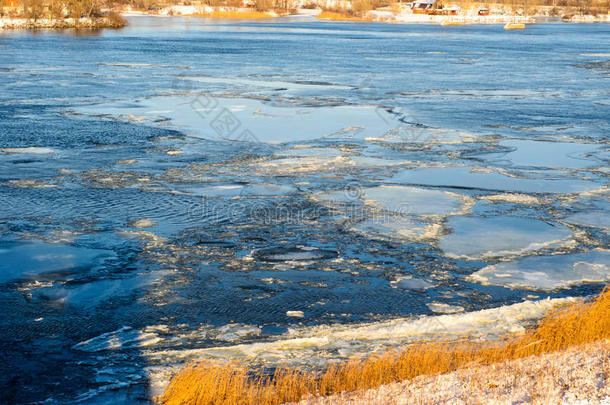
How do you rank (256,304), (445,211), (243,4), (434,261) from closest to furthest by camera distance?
(256,304) < (434,261) < (445,211) < (243,4)

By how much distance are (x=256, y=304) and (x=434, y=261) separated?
2115 mm

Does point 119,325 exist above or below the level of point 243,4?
below

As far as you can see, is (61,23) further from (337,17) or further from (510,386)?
(337,17)

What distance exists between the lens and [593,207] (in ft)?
30.9

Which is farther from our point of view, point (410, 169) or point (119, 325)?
point (410, 169)

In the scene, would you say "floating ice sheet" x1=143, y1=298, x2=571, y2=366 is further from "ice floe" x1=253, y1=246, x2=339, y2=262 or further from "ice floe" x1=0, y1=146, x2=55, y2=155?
"ice floe" x1=0, y1=146, x2=55, y2=155

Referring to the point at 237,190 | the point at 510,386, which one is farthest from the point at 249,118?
the point at 510,386

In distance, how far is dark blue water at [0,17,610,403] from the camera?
5852 millimetres

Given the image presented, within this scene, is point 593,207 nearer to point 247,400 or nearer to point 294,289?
point 294,289

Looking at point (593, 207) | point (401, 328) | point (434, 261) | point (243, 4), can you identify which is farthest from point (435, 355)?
point (243, 4)

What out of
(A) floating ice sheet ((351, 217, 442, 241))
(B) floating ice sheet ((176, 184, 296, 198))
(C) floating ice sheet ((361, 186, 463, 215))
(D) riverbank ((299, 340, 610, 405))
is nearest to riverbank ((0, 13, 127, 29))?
(B) floating ice sheet ((176, 184, 296, 198))

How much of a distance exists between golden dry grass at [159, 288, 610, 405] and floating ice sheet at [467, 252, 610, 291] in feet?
3.07

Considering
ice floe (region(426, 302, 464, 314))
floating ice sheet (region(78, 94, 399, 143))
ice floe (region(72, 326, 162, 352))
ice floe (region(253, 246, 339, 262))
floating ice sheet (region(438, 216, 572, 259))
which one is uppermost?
floating ice sheet (region(78, 94, 399, 143))

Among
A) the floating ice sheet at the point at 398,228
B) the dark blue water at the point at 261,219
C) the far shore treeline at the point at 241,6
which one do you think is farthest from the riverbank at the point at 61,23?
the floating ice sheet at the point at 398,228
